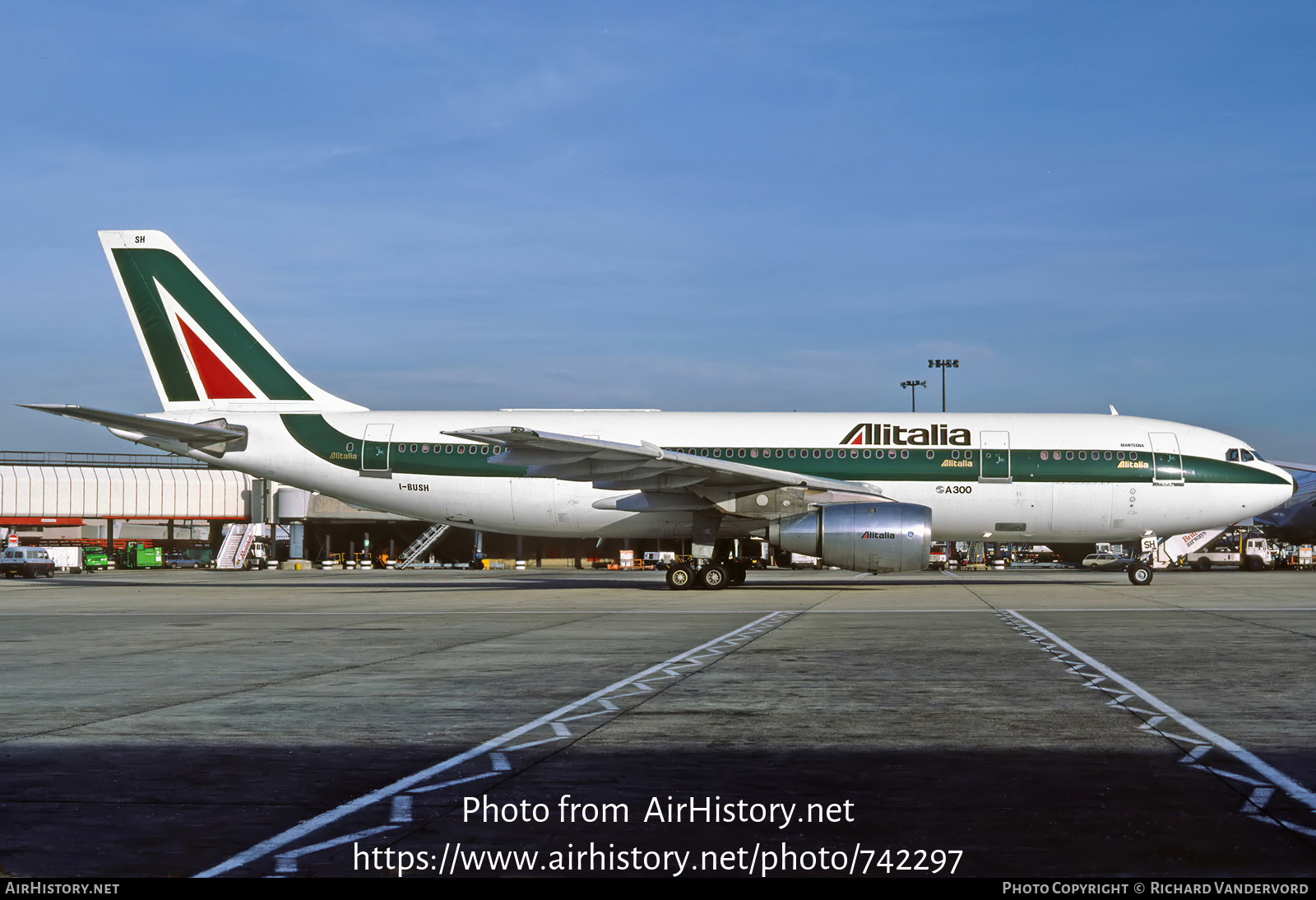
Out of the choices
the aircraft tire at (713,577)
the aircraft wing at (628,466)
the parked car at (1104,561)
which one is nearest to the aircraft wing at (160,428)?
the aircraft wing at (628,466)

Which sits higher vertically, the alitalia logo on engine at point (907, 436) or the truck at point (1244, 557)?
the alitalia logo on engine at point (907, 436)

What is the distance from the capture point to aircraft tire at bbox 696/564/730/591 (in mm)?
27906

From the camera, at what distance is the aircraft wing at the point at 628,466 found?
24.3 metres

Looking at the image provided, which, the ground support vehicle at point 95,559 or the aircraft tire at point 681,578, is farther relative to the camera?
the ground support vehicle at point 95,559

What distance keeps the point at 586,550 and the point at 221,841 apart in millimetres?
69786

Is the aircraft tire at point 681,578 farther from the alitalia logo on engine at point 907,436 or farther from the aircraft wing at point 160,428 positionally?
the aircraft wing at point 160,428

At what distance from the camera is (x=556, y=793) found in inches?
213

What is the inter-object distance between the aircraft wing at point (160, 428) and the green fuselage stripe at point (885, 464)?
10.5 ft

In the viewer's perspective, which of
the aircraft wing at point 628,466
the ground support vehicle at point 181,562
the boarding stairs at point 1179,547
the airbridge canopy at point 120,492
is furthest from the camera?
the airbridge canopy at point 120,492

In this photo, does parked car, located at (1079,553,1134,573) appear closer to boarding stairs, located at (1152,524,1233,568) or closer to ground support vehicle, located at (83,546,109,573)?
boarding stairs, located at (1152,524,1233,568)

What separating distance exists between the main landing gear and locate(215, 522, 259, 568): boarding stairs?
41.3 m

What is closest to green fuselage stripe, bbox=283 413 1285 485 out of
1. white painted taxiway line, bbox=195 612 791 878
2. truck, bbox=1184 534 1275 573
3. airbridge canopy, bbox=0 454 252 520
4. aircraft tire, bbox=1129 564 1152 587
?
aircraft tire, bbox=1129 564 1152 587
